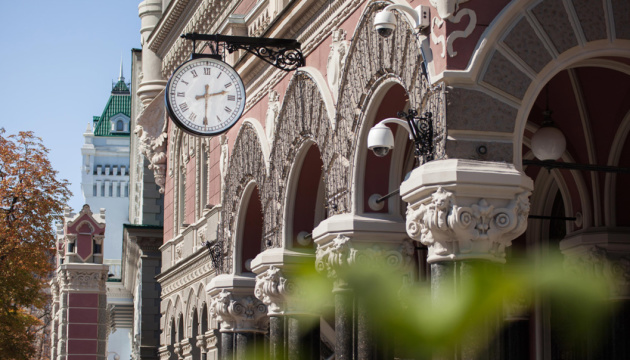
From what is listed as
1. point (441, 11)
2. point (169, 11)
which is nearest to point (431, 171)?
point (441, 11)

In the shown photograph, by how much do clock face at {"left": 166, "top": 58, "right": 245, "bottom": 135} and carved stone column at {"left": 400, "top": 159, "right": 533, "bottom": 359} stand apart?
20.3 feet

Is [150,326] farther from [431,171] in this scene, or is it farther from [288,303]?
[431,171]

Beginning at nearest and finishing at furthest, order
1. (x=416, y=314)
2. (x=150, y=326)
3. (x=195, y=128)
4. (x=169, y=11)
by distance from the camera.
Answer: (x=416, y=314) → (x=195, y=128) → (x=169, y=11) → (x=150, y=326)

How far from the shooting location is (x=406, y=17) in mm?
13125

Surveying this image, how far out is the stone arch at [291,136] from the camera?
16625mm

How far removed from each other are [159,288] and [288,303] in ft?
66.8

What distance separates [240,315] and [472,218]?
395 inches

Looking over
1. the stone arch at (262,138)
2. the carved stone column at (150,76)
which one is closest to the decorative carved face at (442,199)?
the stone arch at (262,138)

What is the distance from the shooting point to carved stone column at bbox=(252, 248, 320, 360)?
58.5ft

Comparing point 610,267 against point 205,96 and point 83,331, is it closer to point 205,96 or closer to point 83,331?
point 205,96

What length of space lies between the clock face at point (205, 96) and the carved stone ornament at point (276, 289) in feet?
7.96

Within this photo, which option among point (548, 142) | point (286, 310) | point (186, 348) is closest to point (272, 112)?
point (286, 310)

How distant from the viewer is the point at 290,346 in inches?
698

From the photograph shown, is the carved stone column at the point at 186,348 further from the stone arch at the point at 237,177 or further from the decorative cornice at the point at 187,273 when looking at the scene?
the stone arch at the point at 237,177
